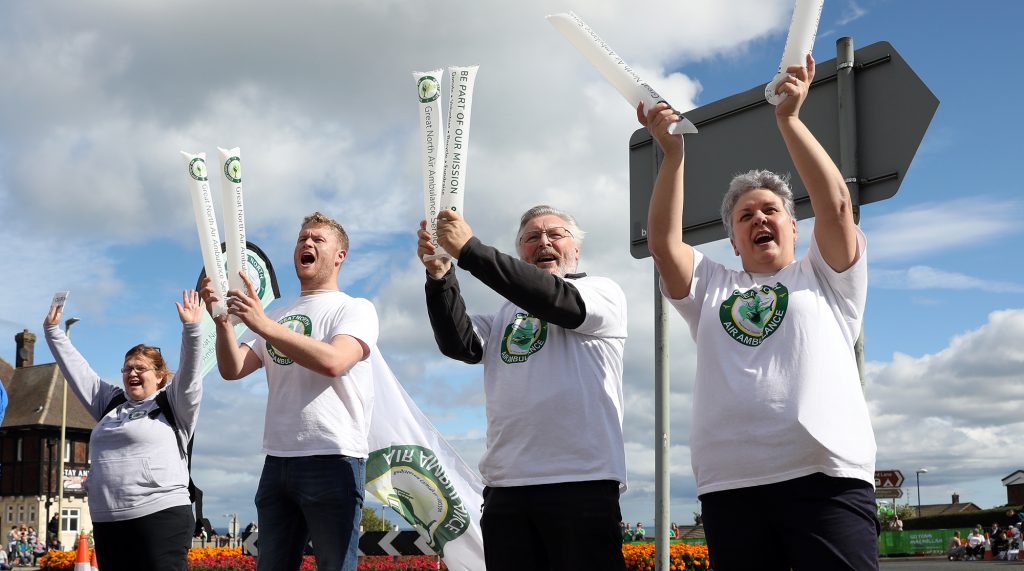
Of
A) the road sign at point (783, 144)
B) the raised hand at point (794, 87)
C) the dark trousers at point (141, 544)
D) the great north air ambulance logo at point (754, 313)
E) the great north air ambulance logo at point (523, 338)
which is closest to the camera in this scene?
the raised hand at point (794, 87)

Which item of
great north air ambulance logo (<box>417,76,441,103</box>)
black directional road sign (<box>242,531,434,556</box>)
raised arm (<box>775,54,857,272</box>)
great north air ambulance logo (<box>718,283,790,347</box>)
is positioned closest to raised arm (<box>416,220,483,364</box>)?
great north air ambulance logo (<box>417,76,441,103</box>)

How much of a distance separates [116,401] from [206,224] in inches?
67.4

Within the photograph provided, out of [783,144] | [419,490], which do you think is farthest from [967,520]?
[783,144]

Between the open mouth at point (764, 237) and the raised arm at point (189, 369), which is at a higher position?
the open mouth at point (764, 237)

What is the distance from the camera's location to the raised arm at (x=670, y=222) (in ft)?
10.5

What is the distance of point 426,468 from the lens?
21.0ft

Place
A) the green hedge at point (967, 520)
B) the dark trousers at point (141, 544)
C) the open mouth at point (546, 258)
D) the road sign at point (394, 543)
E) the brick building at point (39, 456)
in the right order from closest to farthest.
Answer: the open mouth at point (546, 258) < the dark trousers at point (141, 544) < the road sign at point (394, 543) < the green hedge at point (967, 520) < the brick building at point (39, 456)

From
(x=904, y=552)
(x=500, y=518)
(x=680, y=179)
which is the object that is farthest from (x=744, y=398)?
(x=904, y=552)

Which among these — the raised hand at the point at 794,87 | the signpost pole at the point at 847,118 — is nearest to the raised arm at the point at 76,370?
the signpost pole at the point at 847,118

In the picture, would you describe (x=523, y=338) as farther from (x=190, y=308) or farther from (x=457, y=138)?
(x=190, y=308)

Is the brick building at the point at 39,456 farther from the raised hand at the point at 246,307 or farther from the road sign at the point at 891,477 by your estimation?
the raised hand at the point at 246,307

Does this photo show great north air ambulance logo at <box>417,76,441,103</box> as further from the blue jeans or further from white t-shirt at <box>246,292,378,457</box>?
the blue jeans

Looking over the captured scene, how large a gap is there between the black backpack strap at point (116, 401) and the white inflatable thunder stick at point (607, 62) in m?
3.69

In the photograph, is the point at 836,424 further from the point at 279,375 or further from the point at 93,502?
the point at 93,502
